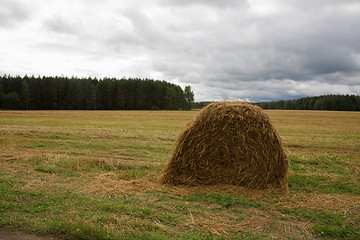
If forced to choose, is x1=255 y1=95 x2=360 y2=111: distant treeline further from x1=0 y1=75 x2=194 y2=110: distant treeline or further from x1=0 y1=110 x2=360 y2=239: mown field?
x1=0 y1=110 x2=360 y2=239: mown field

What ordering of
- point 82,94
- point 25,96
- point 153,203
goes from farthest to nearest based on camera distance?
1. point 82,94
2. point 25,96
3. point 153,203

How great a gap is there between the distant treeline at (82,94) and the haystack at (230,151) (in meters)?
89.8

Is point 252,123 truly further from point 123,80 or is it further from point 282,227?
point 123,80

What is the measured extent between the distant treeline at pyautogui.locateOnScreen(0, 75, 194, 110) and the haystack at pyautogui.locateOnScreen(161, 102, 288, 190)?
89.8 m

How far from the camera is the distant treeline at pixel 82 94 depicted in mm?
85062

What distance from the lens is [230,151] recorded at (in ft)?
24.2

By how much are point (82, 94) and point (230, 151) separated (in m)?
92.9

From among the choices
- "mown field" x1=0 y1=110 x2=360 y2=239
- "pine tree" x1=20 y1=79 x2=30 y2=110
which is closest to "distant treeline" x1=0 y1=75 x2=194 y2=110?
"pine tree" x1=20 y1=79 x2=30 y2=110

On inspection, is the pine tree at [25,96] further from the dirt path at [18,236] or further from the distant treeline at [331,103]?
the distant treeline at [331,103]

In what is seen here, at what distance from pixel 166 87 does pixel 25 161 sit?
315 ft

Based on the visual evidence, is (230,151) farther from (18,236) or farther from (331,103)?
(331,103)

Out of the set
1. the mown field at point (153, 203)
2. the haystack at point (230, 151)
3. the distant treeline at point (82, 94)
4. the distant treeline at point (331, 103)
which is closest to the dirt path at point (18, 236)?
the mown field at point (153, 203)

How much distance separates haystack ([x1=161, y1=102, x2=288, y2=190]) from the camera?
23.4ft

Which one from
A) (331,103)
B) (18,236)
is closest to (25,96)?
(18,236)
